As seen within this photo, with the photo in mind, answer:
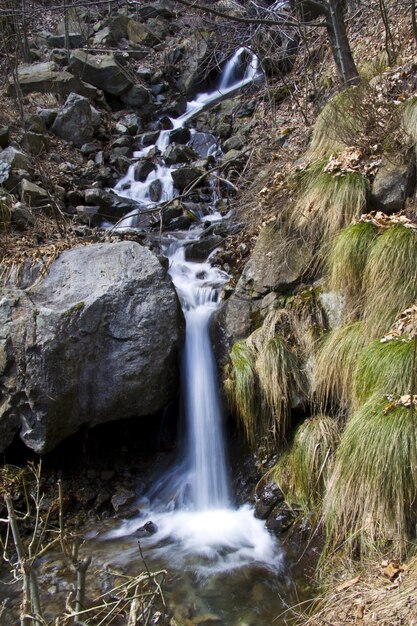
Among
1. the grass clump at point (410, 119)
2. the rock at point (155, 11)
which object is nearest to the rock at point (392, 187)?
the grass clump at point (410, 119)

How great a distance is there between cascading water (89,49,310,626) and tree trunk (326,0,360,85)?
2.61 meters

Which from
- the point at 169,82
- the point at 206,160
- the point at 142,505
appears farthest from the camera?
the point at 169,82

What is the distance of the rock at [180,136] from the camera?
12.1 m

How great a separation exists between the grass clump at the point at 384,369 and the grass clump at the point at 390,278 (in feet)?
1.13

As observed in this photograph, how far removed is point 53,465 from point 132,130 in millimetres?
8627

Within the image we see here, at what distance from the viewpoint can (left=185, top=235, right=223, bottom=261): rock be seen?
24.5ft

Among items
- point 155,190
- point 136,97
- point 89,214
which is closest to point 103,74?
point 136,97

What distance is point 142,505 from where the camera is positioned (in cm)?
554

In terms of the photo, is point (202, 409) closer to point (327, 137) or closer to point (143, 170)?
point (327, 137)

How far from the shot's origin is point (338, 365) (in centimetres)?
468

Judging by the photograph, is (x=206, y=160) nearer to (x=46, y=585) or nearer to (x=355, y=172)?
(x=355, y=172)

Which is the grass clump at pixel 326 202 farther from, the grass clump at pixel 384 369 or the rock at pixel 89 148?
the rock at pixel 89 148

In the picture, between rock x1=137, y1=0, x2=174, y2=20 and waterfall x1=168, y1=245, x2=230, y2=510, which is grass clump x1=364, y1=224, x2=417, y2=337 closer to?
waterfall x1=168, y1=245, x2=230, y2=510

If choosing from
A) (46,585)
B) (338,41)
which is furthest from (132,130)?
(46,585)
